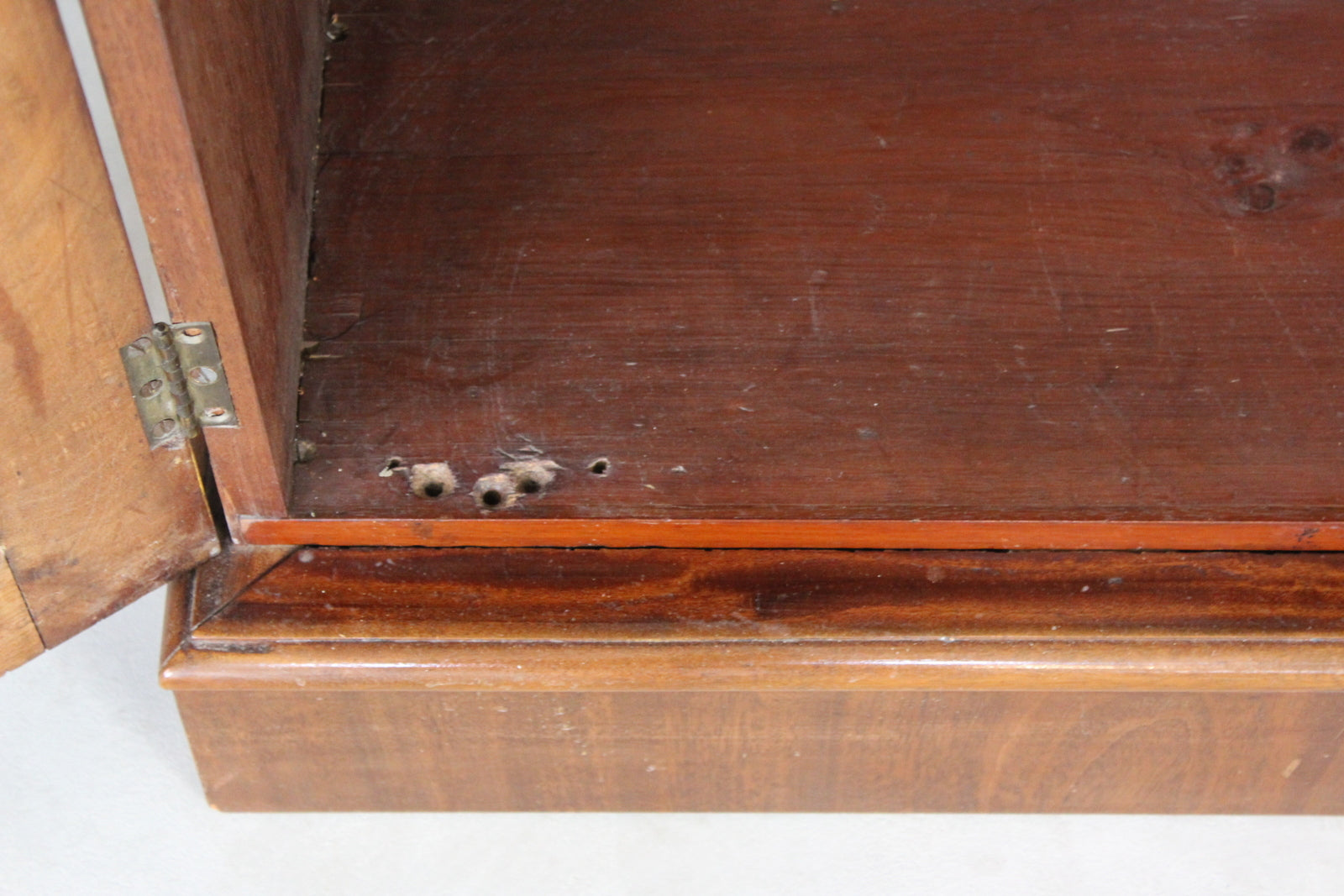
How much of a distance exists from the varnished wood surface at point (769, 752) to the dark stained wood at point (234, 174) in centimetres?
21

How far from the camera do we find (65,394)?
2.62 ft

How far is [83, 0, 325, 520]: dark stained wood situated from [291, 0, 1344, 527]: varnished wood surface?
39mm

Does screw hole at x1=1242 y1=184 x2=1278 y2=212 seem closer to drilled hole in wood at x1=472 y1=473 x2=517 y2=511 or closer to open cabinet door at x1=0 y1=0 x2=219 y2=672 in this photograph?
drilled hole in wood at x1=472 y1=473 x2=517 y2=511

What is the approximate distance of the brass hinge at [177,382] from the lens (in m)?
0.80

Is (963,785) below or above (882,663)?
below

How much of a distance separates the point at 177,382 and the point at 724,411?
13.5 inches

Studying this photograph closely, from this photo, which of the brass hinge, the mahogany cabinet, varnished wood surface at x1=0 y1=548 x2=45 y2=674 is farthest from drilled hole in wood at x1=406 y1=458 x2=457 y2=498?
varnished wood surface at x1=0 y1=548 x2=45 y2=674

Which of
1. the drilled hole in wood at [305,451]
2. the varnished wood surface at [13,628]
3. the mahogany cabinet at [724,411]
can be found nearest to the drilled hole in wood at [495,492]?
the mahogany cabinet at [724,411]

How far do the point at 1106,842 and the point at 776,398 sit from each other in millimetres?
443

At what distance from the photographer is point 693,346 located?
37.0 inches

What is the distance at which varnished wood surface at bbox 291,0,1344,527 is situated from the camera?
906mm

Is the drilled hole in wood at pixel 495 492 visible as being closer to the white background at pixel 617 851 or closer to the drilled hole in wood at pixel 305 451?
the drilled hole in wood at pixel 305 451

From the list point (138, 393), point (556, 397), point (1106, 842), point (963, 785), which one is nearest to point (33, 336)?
point (138, 393)

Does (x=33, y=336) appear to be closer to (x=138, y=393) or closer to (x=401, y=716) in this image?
(x=138, y=393)
